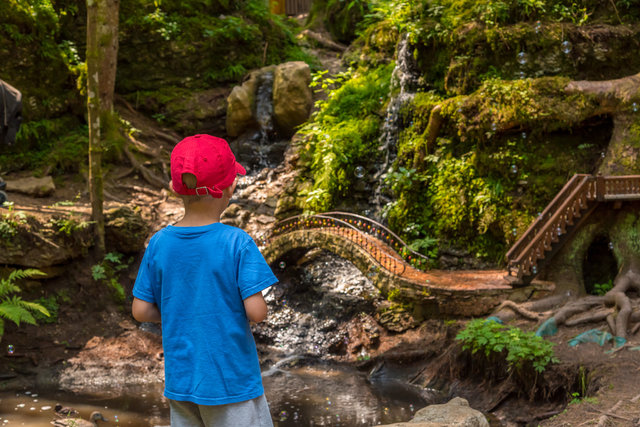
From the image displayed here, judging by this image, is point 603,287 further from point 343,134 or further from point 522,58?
point 343,134

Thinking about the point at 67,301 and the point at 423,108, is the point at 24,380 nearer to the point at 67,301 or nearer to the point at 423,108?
the point at 67,301

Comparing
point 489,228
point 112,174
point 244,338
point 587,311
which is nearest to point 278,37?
point 112,174

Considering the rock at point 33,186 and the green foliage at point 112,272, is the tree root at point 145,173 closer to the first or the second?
the rock at point 33,186

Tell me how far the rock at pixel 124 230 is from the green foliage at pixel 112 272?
288mm

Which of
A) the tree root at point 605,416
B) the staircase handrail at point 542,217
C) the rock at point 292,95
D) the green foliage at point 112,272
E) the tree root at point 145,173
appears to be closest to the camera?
the tree root at point 605,416

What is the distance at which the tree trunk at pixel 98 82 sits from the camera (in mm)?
13266

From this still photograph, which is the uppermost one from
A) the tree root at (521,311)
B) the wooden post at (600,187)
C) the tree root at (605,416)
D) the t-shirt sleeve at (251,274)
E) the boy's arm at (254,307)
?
the t-shirt sleeve at (251,274)

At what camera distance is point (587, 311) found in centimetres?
1071

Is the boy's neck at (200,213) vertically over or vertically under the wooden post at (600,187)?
over

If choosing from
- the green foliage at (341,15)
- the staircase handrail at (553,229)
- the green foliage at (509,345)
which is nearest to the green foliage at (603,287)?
the staircase handrail at (553,229)

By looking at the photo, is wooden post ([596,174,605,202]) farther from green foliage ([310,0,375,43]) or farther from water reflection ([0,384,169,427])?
green foliage ([310,0,375,43])

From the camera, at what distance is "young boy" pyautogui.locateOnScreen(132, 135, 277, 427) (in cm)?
252

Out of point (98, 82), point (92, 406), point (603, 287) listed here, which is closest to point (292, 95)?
point (98, 82)

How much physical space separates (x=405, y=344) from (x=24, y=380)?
7.87 meters
